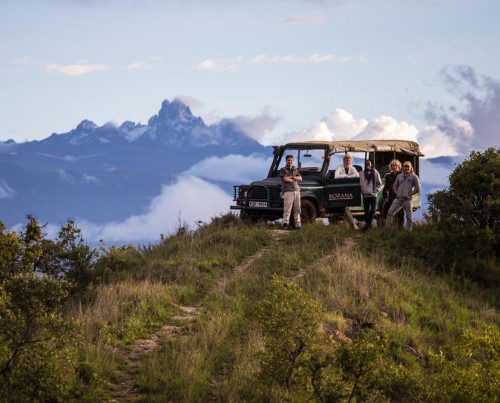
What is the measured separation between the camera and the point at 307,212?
21.9 meters

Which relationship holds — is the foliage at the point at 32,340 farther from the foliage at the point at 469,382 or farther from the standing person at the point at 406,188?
the standing person at the point at 406,188

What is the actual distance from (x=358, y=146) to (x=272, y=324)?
506 inches

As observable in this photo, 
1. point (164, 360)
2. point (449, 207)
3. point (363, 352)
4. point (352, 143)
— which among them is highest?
point (352, 143)

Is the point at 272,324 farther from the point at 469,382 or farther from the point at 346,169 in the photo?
the point at 346,169

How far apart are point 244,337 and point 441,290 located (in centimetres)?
641

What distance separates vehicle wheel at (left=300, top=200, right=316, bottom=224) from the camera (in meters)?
21.6

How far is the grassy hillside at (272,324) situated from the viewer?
9945 millimetres

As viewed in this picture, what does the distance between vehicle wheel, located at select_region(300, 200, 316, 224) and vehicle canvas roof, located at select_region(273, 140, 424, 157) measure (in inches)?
63.9

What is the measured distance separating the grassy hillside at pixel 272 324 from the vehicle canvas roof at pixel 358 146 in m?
2.36

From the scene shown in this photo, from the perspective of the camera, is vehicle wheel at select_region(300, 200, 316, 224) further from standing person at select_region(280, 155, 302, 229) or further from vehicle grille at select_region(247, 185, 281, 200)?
vehicle grille at select_region(247, 185, 281, 200)

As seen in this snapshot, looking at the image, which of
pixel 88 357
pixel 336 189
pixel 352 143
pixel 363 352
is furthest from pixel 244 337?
pixel 352 143

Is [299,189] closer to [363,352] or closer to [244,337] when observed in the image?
[244,337]

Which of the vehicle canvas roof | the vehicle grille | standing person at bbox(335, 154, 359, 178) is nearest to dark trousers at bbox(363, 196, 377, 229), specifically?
standing person at bbox(335, 154, 359, 178)

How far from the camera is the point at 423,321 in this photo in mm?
15500
